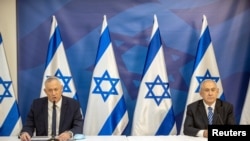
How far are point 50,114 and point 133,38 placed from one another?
5.40 feet

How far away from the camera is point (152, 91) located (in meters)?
4.38

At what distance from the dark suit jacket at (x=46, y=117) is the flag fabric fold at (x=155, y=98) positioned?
1.03 meters

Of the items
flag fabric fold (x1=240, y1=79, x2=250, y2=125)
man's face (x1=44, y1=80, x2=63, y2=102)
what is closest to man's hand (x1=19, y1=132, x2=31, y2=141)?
man's face (x1=44, y1=80, x2=63, y2=102)

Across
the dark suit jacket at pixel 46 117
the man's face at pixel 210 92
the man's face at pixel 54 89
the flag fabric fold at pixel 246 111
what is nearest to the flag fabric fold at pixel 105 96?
the dark suit jacket at pixel 46 117

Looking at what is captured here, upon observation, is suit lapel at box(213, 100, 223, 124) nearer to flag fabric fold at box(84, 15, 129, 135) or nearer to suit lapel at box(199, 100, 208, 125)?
suit lapel at box(199, 100, 208, 125)

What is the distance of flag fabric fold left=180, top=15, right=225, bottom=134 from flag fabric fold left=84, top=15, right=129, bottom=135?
2.88ft

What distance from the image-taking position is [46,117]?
359 centimetres

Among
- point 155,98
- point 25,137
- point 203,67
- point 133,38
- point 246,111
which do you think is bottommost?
point 25,137

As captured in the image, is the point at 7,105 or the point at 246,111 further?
the point at 246,111

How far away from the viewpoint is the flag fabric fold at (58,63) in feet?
14.2

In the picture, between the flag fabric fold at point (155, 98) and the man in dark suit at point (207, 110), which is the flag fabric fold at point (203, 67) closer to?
the flag fabric fold at point (155, 98)

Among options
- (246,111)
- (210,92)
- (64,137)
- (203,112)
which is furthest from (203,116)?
(64,137)

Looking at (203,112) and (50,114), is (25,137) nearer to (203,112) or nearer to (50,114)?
(50,114)

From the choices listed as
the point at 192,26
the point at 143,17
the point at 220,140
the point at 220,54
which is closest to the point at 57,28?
the point at 143,17
